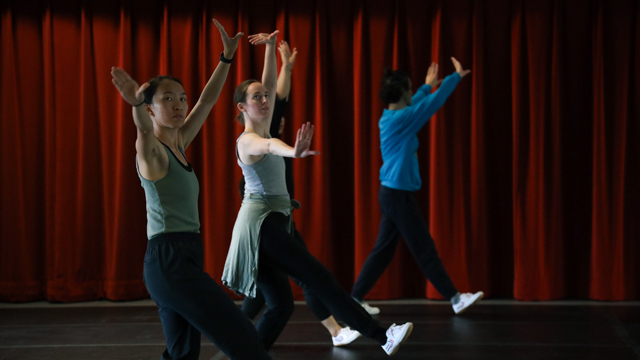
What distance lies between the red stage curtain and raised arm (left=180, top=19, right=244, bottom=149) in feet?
6.19

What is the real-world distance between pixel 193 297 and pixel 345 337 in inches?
54.4

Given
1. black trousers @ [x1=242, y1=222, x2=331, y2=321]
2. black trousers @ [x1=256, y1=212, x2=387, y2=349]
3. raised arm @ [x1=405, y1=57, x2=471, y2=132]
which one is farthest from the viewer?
raised arm @ [x1=405, y1=57, x2=471, y2=132]

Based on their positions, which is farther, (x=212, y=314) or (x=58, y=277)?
(x=58, y=277)

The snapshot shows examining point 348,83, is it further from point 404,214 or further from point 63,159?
point 63,159

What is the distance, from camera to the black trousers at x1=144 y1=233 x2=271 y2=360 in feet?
5.57

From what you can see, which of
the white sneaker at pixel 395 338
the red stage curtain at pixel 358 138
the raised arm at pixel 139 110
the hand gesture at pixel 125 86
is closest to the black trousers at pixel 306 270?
the white sneaker at pixel 395 338

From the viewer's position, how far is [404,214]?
133 inches

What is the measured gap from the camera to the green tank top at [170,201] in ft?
5.82

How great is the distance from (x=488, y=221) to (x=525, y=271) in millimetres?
425

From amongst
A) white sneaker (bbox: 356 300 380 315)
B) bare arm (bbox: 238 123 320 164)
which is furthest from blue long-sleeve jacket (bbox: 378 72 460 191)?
bare arm (bbox: 238 123 320 164)

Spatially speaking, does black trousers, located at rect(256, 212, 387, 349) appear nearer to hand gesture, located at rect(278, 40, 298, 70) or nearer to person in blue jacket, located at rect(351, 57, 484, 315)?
hand gesture, located at rect(278, 40, 298, 70)

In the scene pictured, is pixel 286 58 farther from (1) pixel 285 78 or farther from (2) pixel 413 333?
(2) pixel 413 333

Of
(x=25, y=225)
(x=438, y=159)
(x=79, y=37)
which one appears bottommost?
(x=25, y=225)

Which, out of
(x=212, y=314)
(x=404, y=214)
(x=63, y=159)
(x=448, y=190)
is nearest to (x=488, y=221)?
(x=448, y=190)
